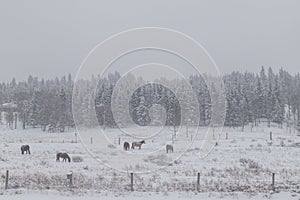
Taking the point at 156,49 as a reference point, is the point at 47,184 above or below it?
below

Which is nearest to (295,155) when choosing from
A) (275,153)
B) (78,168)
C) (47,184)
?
(275,153)

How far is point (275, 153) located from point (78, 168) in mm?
17619

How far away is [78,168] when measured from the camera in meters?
23.7

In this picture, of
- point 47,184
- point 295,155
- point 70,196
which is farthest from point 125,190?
point 295,155

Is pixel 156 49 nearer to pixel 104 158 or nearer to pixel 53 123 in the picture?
pixel 104 158

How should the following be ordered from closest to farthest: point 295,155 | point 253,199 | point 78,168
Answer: point 253,199, point 78,168, point 295,155

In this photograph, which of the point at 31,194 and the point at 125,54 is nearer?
the point at 31,194

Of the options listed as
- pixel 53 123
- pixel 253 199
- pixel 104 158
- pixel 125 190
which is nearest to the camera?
pixel 253 199

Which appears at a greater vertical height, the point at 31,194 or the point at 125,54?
the point at 125,54

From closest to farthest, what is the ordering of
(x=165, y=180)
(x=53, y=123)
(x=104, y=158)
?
1. (x=165, y=180)
2. (x=104, y=158)
3. (x=53, y=123)

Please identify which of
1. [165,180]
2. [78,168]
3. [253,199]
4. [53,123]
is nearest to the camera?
[253,199]

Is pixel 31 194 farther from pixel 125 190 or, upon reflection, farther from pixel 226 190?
pixel 226 190

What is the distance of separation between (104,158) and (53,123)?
189ft

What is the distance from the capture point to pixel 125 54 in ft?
69.1
